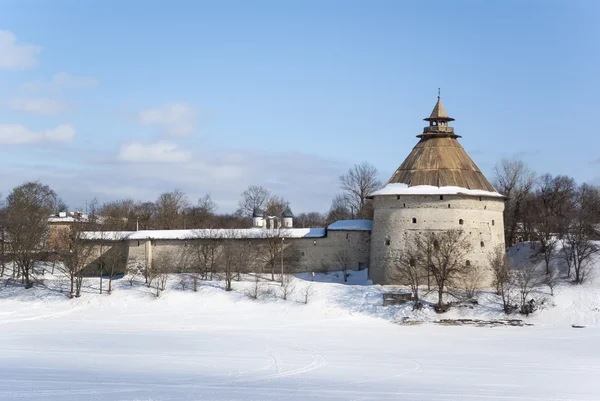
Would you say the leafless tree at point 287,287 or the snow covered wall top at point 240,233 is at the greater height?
the snow covered wall top at point 240,233

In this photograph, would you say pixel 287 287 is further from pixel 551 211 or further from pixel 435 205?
pixel 551 211

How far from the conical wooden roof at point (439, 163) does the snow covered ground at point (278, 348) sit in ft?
18.6

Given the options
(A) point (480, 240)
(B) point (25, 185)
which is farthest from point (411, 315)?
(B) point (25, 185)

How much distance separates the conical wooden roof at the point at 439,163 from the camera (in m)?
36.8

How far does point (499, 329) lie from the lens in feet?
96.5

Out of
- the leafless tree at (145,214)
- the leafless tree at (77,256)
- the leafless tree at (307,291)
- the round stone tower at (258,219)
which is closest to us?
the leafless tree at (307,291)

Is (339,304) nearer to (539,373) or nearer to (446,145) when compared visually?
(446,145)

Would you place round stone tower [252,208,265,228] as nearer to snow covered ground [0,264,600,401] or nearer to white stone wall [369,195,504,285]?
snow covered ground [0,264,600,401]

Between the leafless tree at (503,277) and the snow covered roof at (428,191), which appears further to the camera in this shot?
the snow covered roof at (428,191)

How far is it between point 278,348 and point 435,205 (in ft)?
48.9

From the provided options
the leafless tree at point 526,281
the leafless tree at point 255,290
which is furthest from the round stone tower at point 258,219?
the leafless tree at point 526,281

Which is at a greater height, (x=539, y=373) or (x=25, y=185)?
(x=25, y=185)

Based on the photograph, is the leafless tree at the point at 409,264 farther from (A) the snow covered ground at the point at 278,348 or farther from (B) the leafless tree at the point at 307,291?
(B) the leafless tree at the point at 307,291

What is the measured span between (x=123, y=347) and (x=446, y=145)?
66.2 ft
